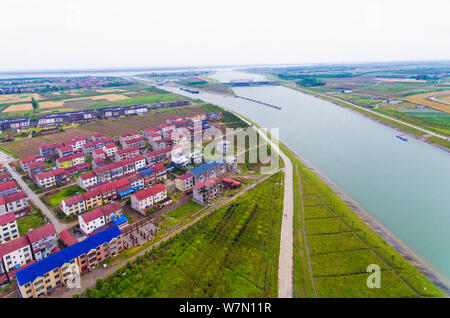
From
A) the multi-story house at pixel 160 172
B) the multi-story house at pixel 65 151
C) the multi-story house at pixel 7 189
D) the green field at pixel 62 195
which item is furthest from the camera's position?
the multi-story house at pixel 65 151

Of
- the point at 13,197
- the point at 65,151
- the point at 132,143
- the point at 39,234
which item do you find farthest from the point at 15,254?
the point at 132,143

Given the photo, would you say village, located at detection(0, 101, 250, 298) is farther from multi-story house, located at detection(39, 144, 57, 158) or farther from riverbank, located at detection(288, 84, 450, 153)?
riverbank, located at detection(288, 84, 450, 153)

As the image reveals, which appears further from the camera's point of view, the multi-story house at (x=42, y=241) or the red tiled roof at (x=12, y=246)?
the multi-story house at (x=42, y=241)

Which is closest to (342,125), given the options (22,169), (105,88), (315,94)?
(315,94)

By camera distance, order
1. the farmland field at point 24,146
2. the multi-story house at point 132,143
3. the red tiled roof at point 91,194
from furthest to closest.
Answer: the multi-story house at point 132,143 → the farmland field at point 24,146 → the red tiled roof at point 91,194

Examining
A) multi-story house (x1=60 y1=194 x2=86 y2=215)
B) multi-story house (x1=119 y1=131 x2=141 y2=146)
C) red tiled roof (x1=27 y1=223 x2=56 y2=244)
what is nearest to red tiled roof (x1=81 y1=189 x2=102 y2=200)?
multi-story house (x1=60 y1=194 x2=86 y2=215)

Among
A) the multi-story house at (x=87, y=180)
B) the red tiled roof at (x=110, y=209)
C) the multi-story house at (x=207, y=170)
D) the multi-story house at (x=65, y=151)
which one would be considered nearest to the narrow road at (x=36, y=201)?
the red tiled roof at (x=110, y=209)

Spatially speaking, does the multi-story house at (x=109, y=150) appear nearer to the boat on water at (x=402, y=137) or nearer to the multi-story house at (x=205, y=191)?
the multi-story house at (x=205, y=191)
